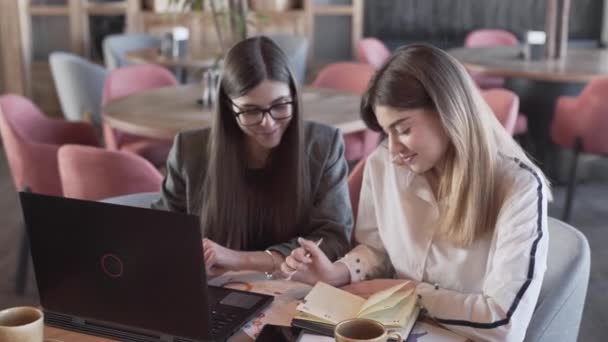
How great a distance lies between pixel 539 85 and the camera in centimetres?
471

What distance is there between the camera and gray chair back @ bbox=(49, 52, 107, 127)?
184 inches

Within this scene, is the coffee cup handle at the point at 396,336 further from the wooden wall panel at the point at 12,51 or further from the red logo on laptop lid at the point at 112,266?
the wooden wall panel at the point at 12,51

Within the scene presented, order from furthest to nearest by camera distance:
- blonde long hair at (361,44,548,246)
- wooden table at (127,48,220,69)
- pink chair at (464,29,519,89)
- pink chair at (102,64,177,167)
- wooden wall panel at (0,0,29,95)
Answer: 1. wooden wall panel at (0,0,29,95)
2. pink chair at (464,29,519,89)
3. wooden table at (127,48,220,69)
4. pink chair at (102,64,177,167)
5. blonde long hair at (361,44,548,246)

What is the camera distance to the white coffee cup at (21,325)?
1.21 m

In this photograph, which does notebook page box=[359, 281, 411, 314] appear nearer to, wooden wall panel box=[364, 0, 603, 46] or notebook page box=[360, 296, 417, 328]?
notebook page box=[360, 296, 417, 328]

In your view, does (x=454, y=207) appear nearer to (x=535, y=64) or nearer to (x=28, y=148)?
(x=28, y=148)

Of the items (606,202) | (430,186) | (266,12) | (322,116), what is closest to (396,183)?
(430,186)

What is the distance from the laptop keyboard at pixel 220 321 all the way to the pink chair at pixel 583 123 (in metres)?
2.93

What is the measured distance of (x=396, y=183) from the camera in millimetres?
1728

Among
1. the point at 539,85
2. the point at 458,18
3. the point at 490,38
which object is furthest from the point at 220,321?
the point at 458,18

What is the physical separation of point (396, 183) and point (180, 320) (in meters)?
0.64

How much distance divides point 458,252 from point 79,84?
143 inches

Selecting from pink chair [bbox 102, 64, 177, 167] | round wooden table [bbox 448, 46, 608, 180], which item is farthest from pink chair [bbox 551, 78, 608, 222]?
pink chair [bbox 102, 64, 177, 167]

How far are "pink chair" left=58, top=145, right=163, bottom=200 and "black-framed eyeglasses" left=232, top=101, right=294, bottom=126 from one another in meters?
0.73
